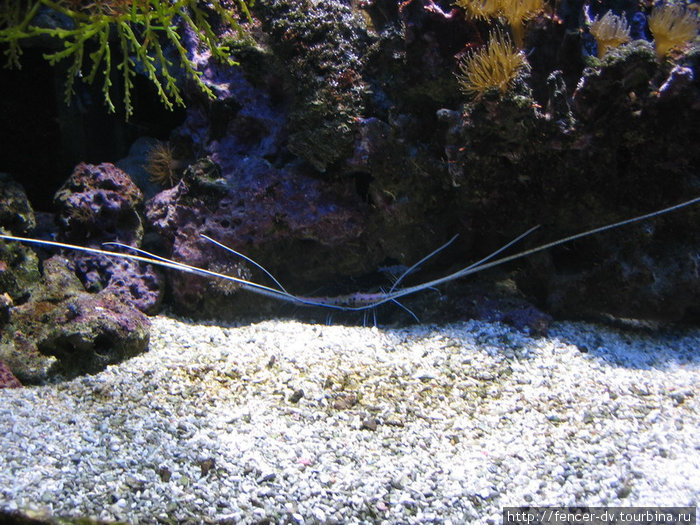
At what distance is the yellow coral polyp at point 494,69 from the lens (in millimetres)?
3348

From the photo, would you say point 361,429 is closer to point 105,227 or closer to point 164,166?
point 105,227

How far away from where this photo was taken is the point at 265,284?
4742 millimetres

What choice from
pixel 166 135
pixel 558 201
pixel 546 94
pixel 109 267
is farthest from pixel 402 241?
pixel 166 135

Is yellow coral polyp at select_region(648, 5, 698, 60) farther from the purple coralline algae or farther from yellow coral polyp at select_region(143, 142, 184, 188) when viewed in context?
the purple coralline algae

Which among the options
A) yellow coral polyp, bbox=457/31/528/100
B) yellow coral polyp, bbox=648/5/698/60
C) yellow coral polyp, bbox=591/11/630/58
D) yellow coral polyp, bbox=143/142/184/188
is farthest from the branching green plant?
yellow coral polyp, bbox=648/5/698/60

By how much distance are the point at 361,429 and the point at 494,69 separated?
2801mm

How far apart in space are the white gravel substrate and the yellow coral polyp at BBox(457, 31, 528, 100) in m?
2.04

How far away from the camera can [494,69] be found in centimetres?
336

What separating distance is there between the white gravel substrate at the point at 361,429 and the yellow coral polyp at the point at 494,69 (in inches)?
80.3

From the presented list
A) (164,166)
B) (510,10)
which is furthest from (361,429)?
(164,166)

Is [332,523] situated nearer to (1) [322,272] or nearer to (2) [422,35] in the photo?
(1) [322,272]

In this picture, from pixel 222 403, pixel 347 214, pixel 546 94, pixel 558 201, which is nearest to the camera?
pixel 222 403

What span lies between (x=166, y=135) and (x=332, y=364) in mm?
4178

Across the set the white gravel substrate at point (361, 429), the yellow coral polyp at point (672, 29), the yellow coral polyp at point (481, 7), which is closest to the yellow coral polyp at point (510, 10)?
the yellow coral polyp at point (481, 7)
